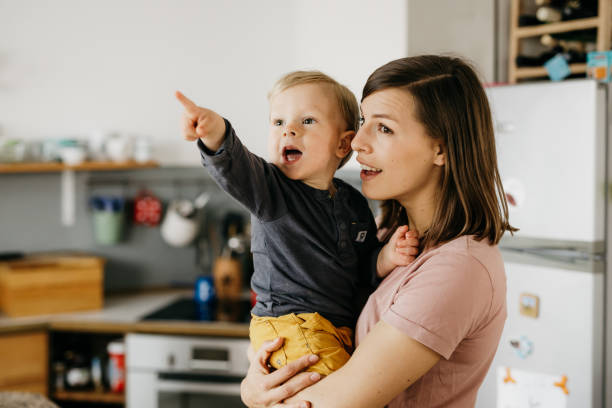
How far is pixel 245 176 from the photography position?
1.04 meters

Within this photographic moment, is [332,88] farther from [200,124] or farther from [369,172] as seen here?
[200,124]

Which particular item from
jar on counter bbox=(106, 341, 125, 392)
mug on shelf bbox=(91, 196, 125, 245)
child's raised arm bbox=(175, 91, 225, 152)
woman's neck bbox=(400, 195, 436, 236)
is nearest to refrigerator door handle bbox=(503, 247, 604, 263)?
woman's neck bbox=(400, 195, 436, 236)

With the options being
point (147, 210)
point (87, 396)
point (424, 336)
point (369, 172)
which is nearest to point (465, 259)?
point (424, 336)

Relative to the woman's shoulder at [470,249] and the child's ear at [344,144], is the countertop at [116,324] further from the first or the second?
the woman's shoulder at [470,249]

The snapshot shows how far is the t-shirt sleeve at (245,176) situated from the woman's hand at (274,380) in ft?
0.84

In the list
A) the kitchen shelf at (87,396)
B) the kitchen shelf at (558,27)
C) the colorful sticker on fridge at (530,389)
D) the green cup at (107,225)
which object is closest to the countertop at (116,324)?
the kitchen shelf at (87,396)

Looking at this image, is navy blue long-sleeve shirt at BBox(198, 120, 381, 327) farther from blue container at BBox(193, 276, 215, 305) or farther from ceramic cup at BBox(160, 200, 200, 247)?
ceramic cup at BBox(160, 200, 200, 247)

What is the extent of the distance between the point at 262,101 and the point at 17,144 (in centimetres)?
118

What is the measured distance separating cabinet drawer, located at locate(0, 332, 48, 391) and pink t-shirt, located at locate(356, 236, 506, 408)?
1.90m

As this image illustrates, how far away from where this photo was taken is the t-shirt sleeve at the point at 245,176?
98cm

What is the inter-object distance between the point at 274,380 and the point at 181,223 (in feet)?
6.80

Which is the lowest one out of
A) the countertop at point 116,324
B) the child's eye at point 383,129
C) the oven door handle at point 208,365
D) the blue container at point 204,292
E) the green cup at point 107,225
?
the oven door handle at point 208,365

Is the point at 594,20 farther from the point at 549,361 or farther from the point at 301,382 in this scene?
the point at 301,382

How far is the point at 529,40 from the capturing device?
2885mm
